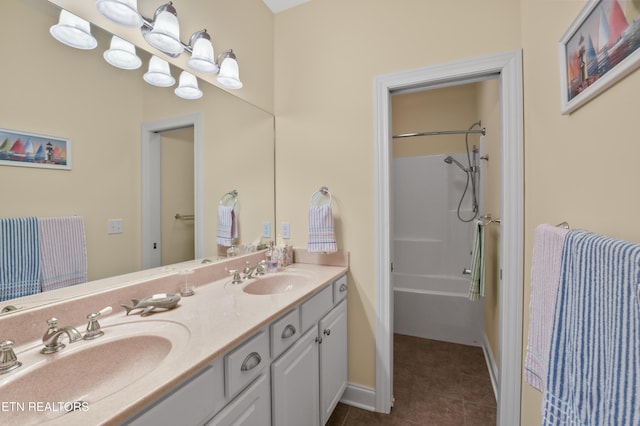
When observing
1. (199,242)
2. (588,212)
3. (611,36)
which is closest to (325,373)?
(199,242)

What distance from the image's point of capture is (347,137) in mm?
1878

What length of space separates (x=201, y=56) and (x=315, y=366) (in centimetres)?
173

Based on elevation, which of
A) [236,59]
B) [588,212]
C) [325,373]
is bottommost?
[325,373]

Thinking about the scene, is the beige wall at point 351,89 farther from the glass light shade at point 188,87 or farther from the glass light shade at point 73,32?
the glass light shade at point 73,32

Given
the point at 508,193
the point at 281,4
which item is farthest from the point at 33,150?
the point at 508,193

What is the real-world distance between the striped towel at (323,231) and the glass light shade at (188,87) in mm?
972

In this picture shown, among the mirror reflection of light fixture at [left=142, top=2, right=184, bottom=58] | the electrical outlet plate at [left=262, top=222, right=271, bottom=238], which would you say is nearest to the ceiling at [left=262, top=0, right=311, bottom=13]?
the mirror reflection of light fixture at [left=142, top=2, right=184, bottom=58]

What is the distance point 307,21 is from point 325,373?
7.68 ft

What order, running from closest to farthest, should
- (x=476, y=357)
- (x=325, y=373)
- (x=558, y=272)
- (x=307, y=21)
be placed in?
(x=558, y=272) → (x=325, y=373) → (x=307, y=21) → (x=476, y=357)

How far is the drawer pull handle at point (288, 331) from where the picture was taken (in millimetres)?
1169

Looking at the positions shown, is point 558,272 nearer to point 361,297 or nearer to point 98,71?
point 361,297

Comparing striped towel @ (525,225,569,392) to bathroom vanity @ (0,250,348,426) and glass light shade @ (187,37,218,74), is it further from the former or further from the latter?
glass light shade @ (187,37,218,74)

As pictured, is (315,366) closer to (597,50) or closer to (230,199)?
(230,199)

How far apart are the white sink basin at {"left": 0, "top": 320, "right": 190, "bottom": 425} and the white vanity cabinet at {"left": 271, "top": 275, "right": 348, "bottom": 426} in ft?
1.47
